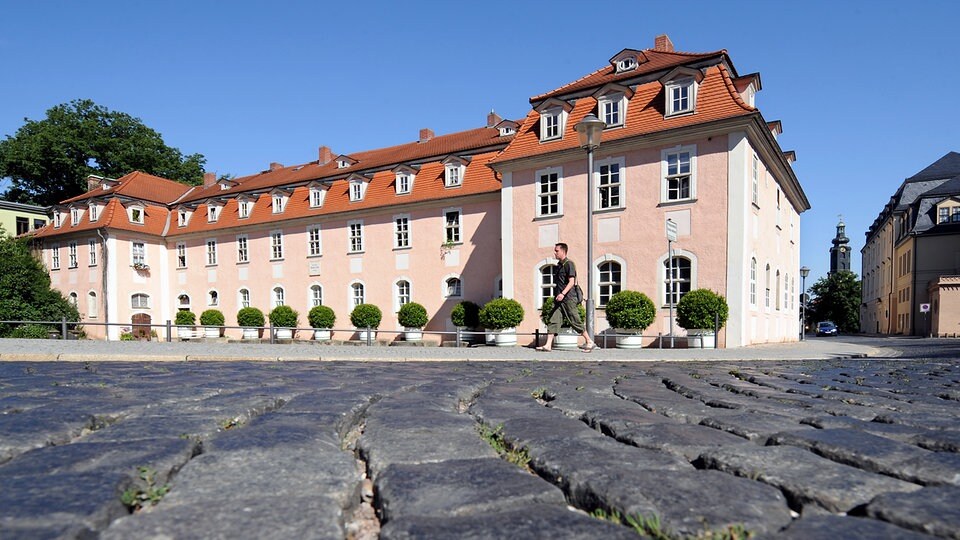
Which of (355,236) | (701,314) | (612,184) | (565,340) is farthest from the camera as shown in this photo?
(355,236)

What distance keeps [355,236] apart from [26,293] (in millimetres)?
21786

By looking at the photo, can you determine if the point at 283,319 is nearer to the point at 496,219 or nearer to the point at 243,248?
the point at 243,248

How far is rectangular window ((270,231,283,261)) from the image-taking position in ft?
105

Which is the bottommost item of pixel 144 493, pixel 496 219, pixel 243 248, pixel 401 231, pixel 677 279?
pixel 144 493

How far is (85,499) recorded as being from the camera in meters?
1.83

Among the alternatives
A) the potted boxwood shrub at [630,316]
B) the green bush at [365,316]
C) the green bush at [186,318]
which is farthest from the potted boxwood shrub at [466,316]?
the green bush at [186,318]

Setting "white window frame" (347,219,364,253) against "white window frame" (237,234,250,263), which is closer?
"white window frame" (347,219,364,253)

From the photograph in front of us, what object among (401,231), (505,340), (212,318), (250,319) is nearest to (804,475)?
(505,340)

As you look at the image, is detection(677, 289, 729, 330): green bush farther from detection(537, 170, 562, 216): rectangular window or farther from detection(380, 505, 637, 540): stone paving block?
detection(380, 505, 637, 540): stone paving block

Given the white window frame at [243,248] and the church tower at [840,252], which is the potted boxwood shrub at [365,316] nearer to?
the white window frame at [243,248]

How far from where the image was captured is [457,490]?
6.45ft

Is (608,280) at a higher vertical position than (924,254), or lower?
lower

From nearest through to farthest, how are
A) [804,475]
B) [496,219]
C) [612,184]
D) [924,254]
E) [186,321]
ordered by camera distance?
1. [804,475]
2. [612,184]
3. [496,219]
4. [186,321]
5. [924,254]

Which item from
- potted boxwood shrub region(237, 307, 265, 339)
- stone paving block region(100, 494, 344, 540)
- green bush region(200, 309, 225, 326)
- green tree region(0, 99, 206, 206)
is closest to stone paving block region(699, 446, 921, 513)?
stone paving block region(100, 494, 344, 540)
